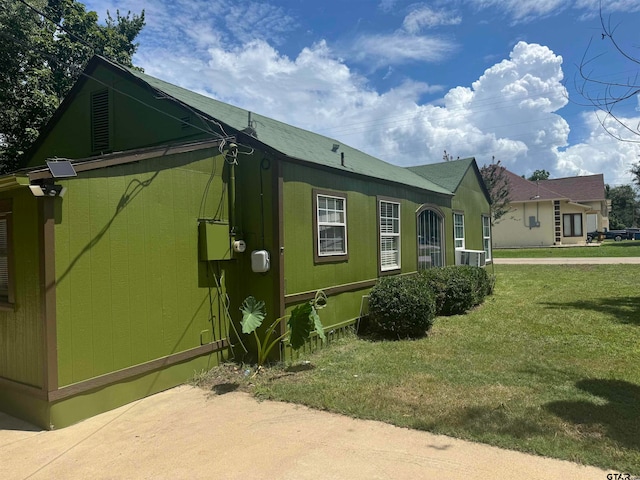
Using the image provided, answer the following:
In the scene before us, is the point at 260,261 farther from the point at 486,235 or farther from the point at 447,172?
the point at 486,235

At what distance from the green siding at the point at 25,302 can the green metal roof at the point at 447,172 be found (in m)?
11.2

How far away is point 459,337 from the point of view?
7.70m

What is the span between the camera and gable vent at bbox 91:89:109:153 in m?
7.50

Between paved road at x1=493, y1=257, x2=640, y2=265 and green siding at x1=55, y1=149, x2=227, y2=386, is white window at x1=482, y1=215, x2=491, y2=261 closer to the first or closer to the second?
paved road at x1=493, y1=257, x2=640, y2=265

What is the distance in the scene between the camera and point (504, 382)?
17.1ft

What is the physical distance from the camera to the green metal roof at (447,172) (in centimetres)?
1351

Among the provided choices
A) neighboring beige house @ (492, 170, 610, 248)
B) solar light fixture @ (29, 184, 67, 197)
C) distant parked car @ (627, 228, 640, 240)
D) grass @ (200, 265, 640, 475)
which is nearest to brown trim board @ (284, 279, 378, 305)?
grass @ (200, 265, 640, 475)

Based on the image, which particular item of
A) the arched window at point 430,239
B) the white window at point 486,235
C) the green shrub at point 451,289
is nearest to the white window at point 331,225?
the green shrub at point 451,289

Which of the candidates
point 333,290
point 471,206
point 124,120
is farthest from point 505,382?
point 471,206

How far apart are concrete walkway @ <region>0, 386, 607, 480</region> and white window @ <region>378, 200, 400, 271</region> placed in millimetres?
5238

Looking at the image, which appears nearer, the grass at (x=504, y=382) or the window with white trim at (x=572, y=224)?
the grass at (x=504, y=382)

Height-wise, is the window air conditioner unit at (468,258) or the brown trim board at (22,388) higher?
the window air conditioner unit at (468,258)

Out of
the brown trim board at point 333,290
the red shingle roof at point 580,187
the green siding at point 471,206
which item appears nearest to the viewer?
the brown trim board at point 333,290

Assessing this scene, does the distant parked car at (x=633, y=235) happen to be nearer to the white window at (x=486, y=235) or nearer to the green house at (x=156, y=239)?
the white window at (x=486, y=235)
